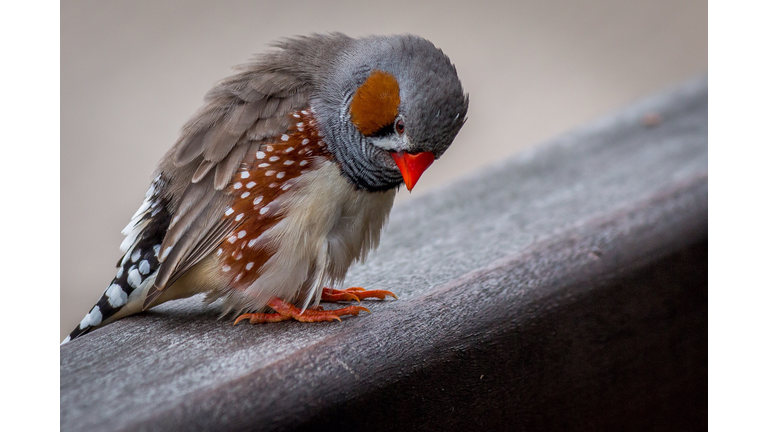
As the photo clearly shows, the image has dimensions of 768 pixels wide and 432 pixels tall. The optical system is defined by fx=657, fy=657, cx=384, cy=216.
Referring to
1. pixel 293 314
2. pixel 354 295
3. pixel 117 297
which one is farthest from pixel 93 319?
pixel 354 295

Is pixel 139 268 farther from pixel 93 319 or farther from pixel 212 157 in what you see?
pixel 212 157

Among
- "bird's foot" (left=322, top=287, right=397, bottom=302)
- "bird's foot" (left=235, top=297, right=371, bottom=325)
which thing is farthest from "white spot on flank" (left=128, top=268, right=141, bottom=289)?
"bird's foot" (left=322, top=287, right=397, bottom=302)

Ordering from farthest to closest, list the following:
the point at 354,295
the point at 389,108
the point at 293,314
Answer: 1. the point at 354,295
2. the point at 293,314
3. the point at 389,108

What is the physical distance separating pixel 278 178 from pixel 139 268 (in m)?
0.38

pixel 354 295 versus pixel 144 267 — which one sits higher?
pixel 144 267

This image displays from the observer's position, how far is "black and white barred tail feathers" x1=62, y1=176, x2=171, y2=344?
1422 mm

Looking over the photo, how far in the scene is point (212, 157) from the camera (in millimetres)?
1356

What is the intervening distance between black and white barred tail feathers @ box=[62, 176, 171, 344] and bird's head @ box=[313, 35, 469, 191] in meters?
0.41

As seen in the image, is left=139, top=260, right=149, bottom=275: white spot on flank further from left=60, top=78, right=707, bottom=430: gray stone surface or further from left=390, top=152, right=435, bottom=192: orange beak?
left=390, top=152, right=435, bottom=192: orange beak

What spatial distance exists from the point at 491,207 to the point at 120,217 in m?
1.20

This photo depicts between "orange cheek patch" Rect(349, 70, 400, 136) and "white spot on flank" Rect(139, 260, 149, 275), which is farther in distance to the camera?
"white spot on flank" Rect(139, 260, 149, 275)

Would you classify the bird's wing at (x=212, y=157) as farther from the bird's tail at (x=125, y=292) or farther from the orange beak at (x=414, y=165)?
the orange beak at (x=414, y=165)

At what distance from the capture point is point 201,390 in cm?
104

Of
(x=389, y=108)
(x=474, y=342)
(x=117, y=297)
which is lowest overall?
(x=474, y=342)
